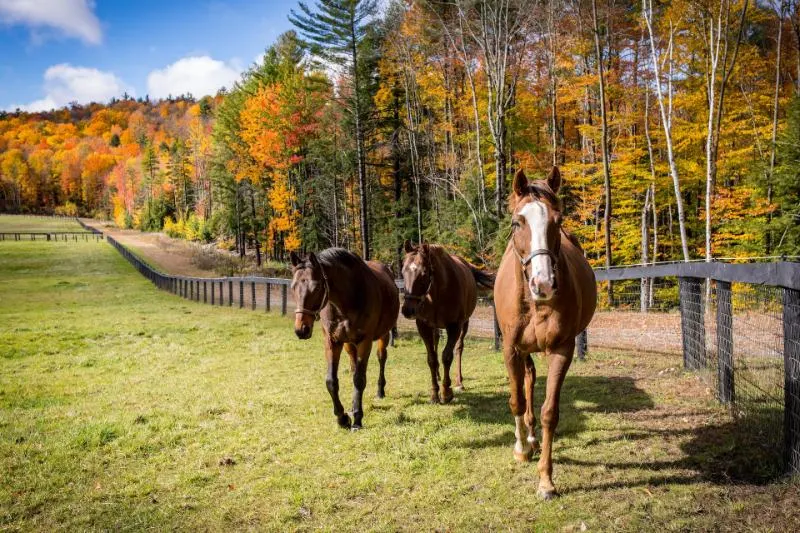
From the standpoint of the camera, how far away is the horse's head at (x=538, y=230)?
2.96m

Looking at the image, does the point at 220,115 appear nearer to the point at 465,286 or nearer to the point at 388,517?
the point at 465,286

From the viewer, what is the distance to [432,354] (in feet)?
20.3

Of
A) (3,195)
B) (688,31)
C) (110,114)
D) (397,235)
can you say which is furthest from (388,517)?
(110,114)

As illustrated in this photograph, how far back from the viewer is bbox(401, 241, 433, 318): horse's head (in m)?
5.66

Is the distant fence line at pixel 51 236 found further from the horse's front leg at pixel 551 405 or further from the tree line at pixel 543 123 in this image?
the horse's front leg at pixel 551 405

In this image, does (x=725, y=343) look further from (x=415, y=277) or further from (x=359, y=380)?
(x=359, y=380)

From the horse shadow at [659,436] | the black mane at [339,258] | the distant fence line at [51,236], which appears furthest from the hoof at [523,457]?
the distant fence line at [51,236]

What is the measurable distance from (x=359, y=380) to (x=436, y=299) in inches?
62.1

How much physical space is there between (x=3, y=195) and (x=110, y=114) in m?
59.2

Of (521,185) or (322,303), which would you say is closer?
(521,185)

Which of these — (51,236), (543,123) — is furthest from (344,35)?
(51,236)

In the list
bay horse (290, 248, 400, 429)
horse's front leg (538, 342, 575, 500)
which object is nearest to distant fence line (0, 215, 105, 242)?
bay horse (290, 248, 400, 429)

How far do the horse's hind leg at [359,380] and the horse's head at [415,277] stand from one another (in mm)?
608

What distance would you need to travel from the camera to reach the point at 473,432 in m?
4.83
